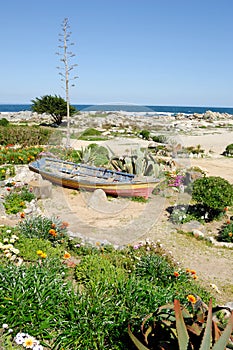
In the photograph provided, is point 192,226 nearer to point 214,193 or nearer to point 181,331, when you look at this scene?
point 214,193

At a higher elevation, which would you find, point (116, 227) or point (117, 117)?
point (117, 117)

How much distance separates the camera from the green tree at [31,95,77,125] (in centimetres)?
3428

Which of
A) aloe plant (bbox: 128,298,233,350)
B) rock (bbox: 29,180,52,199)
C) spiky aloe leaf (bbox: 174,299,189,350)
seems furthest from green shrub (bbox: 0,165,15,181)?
spiky aloe leaf (bbox: 174,299,189,350)

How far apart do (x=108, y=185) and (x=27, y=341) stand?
6.85 metres

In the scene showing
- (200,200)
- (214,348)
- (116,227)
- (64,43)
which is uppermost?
(64,43)

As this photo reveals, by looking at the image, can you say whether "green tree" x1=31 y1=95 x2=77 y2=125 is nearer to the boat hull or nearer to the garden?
the boat hull

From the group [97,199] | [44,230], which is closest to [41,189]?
[97,199]

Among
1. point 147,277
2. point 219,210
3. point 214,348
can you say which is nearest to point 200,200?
point 219,210

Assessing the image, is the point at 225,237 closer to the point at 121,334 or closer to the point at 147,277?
the point at 147,277

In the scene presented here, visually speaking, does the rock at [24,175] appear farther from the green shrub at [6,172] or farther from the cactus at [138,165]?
the cactus at [138,165]

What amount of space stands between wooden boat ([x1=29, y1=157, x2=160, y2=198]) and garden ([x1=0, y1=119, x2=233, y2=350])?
3.67 meters

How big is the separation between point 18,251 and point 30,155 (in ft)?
29.8

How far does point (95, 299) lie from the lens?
3.60 metres

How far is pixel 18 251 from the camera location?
4422 mm
